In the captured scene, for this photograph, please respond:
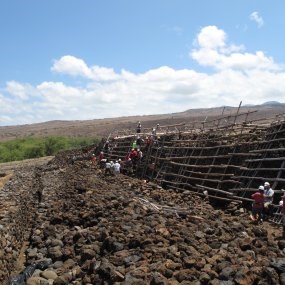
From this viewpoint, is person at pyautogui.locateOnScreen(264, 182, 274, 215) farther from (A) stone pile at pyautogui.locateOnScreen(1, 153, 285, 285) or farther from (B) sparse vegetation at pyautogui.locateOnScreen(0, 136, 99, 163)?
(B) sparse vegetation at pyautogui.locateOnScreen(0, 136, 99, 163)

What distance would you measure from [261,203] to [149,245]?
18.0ft

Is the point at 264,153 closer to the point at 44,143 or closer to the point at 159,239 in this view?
the point at 159,239

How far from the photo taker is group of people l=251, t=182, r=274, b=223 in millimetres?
17438

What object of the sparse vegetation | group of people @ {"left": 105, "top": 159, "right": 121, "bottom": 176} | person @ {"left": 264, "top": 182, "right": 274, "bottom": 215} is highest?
person @ {"left": 264, "top": 182, "right": 274, "bottom": 215}

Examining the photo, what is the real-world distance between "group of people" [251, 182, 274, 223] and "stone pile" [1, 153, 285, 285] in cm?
46

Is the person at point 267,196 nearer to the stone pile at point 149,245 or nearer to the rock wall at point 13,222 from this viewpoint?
the stone pile at point 149,245

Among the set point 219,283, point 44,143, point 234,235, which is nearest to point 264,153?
point 234,235

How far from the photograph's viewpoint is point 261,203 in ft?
57.5

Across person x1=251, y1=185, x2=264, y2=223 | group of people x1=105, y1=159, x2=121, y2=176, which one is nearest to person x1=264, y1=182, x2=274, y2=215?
person x1=251, y1=185, x2=264, y2=223

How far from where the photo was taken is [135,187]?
2903 cm

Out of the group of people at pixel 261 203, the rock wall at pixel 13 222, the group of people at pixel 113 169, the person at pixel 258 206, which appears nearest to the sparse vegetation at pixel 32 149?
the group of people at pixel 113 169

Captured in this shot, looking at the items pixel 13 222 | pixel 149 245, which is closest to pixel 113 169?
pixel 13 222

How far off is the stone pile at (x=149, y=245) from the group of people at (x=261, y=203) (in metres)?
0.46

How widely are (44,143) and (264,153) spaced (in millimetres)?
73451
